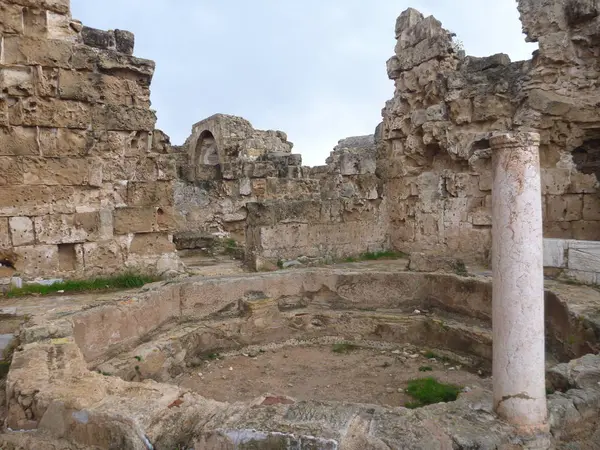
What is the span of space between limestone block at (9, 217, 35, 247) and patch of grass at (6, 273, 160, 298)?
553 mm

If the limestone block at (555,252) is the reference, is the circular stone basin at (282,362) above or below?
below

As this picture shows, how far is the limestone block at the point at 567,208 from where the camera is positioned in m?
7.95

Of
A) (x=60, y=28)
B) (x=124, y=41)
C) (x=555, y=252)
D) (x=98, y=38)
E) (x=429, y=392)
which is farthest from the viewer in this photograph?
(x=124, y=41)

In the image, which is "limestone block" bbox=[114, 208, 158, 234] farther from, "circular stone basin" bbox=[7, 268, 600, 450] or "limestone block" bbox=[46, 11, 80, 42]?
"limestone block" bbox=[46, 11, 80, 42]

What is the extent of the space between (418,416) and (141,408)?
172 centimetres

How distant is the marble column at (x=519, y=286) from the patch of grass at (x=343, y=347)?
3.53m

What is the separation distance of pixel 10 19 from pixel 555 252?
749 centimetres

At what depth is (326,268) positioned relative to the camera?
7.54 m

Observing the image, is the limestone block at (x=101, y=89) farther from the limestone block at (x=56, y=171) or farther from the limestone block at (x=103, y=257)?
the limestone block at (x=103, y=257)

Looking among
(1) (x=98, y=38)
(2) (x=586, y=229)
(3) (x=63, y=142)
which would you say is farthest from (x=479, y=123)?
(3) (x=63, y=142)

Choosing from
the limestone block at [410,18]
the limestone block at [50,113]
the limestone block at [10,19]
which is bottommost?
the limestone block at [50,113]

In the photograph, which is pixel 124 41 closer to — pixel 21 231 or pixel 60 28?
pixel 60 28

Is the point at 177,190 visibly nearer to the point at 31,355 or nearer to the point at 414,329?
the point at 414,329

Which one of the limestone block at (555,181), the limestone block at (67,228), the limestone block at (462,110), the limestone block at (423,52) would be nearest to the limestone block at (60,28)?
the limestone block at (67,228)
